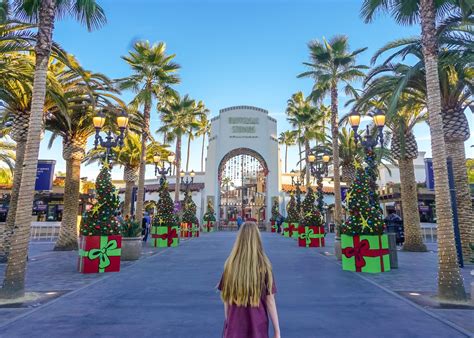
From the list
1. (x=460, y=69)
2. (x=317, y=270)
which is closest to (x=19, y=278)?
(x=317, y=270)

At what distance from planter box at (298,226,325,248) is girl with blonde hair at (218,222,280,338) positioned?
16249 mm

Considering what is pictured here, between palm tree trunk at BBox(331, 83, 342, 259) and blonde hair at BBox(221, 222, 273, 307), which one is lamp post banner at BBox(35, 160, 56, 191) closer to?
palm tree trunk at BBox(331, 83, 342, 259)

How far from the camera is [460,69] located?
11.7 meters

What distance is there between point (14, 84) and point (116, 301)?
10743 millimetres

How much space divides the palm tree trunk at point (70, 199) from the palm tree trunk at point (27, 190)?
9.89 meters

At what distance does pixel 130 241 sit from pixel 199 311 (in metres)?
7.86

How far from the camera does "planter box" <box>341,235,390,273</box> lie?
9.46 m

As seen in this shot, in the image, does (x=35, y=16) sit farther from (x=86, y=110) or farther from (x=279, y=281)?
(x=279, y=281)

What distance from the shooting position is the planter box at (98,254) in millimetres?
9523

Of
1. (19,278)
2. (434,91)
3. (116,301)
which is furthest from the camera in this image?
(434,91)

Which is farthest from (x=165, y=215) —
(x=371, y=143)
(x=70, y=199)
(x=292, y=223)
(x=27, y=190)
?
(x=292, y=223)

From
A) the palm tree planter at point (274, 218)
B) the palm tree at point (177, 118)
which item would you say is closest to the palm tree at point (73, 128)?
the palm tree at point (177, 118)

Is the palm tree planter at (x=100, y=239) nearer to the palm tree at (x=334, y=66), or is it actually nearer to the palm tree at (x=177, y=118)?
the palm tree at (x=334, y=66)

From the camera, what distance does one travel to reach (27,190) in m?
6.73
